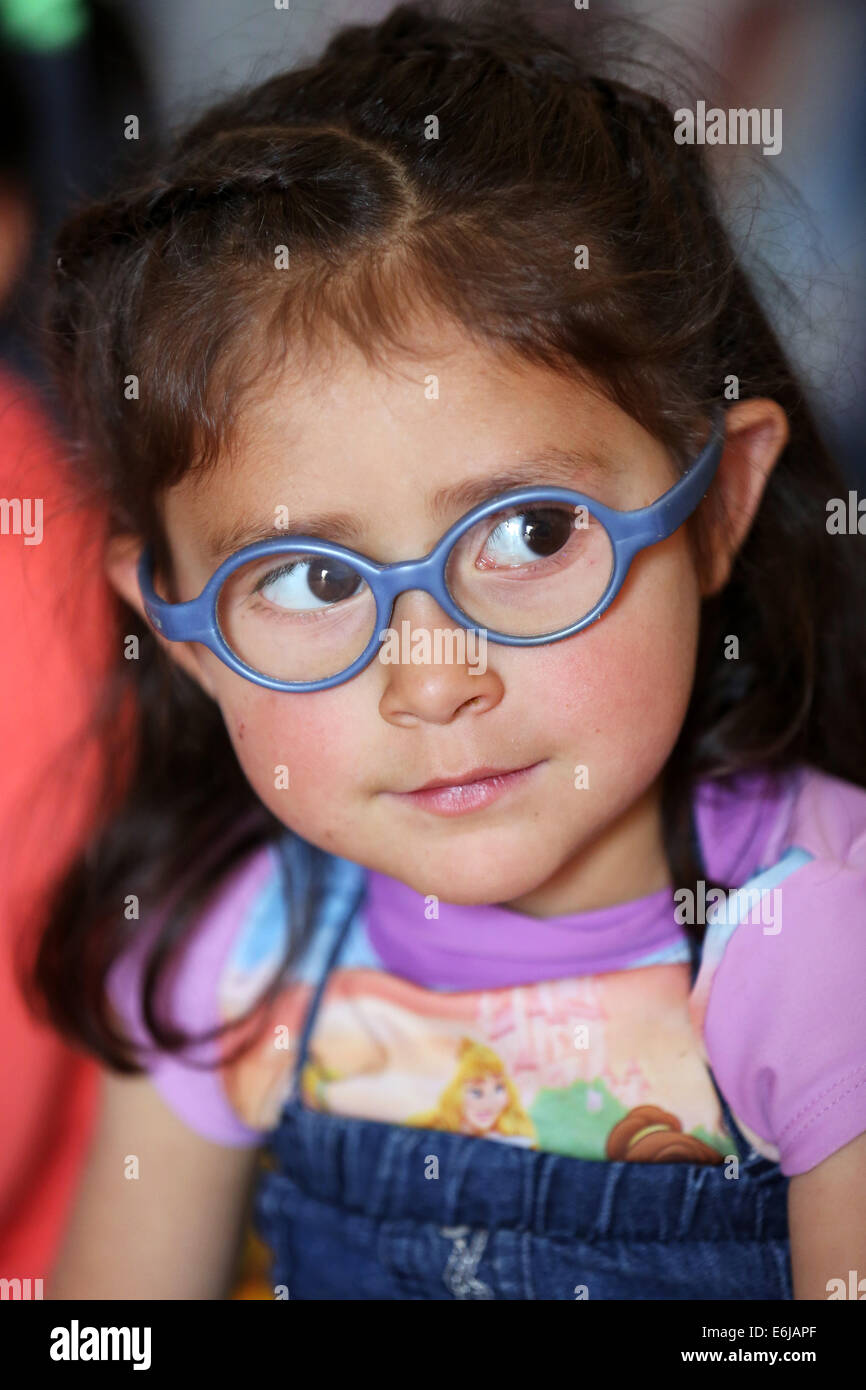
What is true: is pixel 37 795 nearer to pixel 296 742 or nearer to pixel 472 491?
pixel 296 742

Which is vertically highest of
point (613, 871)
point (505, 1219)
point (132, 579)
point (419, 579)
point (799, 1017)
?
point (132, 579)

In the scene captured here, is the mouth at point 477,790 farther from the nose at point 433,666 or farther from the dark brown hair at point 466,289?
the dark brown hair at point 466,289

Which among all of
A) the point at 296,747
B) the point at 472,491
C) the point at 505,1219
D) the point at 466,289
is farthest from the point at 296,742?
the point at 505,1219

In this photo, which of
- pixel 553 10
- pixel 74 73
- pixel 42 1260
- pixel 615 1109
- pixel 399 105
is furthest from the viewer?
pixel 74 73

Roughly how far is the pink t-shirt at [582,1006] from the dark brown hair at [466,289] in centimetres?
3

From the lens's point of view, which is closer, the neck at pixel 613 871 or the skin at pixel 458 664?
the skin at pixel 458 664

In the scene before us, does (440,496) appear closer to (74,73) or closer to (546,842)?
(546,842)

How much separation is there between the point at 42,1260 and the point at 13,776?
1.57 ft

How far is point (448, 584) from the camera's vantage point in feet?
3.11

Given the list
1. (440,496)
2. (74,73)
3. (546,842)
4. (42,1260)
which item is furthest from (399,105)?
(42,1260)

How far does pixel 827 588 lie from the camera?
127 cm

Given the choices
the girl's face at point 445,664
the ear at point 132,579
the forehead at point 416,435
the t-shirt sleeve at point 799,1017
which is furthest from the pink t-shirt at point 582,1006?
the forehead at point 416,435

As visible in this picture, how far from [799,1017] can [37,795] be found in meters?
0.82

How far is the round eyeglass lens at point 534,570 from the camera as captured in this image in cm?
96
